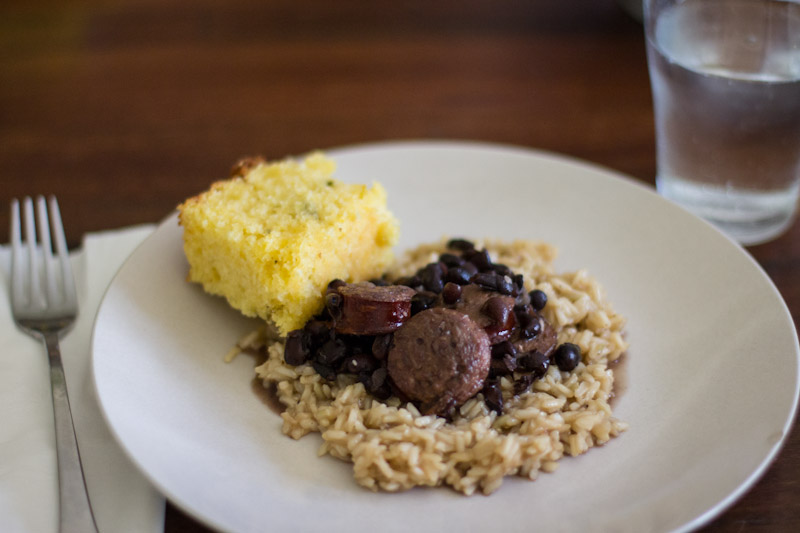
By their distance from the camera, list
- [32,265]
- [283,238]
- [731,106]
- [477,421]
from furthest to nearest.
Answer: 1. [731,106]
2. [32,265]
3. [283,238]
4. [477,421]

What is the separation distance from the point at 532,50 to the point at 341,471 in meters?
4.93

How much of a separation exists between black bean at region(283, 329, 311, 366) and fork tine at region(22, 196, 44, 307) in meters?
1.42

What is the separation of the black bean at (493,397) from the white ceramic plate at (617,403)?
38 cm

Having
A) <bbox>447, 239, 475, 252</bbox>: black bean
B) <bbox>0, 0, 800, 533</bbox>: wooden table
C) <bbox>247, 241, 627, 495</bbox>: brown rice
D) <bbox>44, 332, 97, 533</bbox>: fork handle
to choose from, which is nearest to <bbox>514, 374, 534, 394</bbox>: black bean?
<bbox>247, 241, 627, 495</bbox>: brown rice

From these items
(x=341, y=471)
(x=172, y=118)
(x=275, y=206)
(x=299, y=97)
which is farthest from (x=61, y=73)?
(x=341, y=471)

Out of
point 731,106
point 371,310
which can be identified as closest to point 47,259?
point 371,310

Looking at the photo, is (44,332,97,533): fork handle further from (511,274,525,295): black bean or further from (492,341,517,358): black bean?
(511,274,525,295): black bean

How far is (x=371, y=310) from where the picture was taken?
312 centimetres

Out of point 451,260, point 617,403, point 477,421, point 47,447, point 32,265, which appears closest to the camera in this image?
point 477,421

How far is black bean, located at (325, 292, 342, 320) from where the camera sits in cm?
322

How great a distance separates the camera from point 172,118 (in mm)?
5984

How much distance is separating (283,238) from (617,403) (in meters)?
1.61

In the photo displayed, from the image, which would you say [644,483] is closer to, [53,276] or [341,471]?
[341,471]

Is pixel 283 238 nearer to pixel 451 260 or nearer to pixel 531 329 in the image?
pixel 451 260
